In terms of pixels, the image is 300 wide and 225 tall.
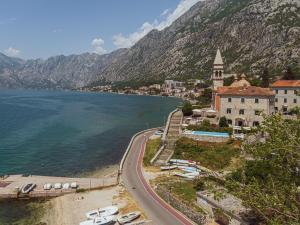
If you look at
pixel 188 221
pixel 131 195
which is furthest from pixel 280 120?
pixel 131 195

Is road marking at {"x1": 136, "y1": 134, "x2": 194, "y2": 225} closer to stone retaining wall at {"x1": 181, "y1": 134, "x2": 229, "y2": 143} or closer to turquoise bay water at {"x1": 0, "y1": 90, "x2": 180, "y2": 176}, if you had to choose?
stone retaining wall at {"x1": 181, "y1": 134, "x2": 229, "y2": 143}

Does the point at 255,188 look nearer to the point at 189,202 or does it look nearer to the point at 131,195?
the point at 189,202

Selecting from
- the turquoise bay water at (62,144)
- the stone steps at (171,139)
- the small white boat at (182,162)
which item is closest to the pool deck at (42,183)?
the turquoise bay water at (62,144)

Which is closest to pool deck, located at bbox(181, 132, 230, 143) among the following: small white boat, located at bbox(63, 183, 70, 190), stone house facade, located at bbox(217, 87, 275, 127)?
stone house facade, located at bbox(217, 87, 275, 127)

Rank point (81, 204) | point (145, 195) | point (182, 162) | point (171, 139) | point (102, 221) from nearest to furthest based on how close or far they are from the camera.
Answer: point (102, 221) → point (81, 204) → point (145, 195) → point (182, 162) → point (171, 139)

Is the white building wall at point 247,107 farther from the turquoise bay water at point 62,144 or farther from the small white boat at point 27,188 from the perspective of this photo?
the small white boat at point 27,188

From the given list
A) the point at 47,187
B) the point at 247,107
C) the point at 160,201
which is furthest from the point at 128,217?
the point at 247,107

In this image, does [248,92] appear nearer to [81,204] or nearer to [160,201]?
[160,201]
